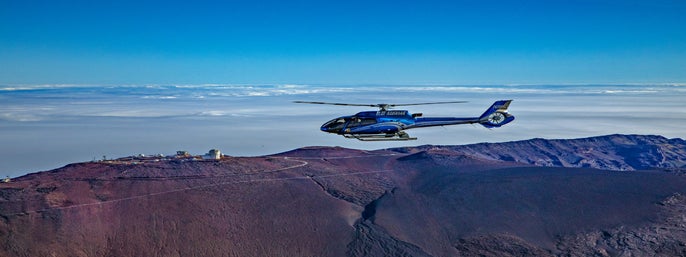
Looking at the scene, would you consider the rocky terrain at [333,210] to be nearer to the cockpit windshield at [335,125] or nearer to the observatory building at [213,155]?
the observatory building at [213,155]

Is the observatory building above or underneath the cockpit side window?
underneath

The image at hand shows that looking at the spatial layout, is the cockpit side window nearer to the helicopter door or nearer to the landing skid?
the helicopter door

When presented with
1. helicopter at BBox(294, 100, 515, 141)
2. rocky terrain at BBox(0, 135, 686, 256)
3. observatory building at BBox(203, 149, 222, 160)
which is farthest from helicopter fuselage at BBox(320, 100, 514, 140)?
observatory building at BBox(203, 149, 222, 160)

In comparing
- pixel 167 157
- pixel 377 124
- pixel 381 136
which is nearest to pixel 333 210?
pixel 381 136

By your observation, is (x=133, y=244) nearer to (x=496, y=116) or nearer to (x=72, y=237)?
(x=72, y=237)

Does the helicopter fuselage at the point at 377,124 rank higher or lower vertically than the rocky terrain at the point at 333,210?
higher

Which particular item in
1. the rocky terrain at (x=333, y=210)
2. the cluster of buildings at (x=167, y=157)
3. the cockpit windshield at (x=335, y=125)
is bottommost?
the rocky terrain at (x=333, y=210)

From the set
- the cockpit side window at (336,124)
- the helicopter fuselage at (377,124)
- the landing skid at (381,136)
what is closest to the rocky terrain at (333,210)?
the landing skid at (381,136)

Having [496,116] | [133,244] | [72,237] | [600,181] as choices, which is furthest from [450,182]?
[72,237]

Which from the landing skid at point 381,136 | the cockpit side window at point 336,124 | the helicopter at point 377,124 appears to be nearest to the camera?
the landing skid at point 381,136
